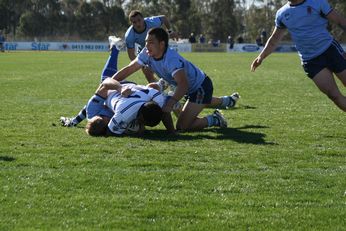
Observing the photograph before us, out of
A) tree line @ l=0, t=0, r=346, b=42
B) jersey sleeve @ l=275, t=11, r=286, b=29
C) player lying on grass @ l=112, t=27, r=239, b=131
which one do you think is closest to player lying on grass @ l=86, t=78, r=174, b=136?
player lying on grass @ l=112, t=27, r=239, b=131

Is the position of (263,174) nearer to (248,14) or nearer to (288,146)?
(288,146)

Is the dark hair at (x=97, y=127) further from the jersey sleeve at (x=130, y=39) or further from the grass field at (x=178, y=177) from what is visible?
the jersey sleeve at (x=130, y=39)

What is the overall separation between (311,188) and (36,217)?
7.36 feet

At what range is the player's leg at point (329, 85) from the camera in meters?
7.64

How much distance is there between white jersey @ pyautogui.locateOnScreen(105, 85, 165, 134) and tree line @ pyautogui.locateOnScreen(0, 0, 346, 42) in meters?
80.4

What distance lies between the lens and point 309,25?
25.4ft

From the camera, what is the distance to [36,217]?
4211mm

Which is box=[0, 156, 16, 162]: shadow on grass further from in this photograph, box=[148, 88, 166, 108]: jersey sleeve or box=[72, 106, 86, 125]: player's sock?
box=[72, 106, 86, 125]: player's sock

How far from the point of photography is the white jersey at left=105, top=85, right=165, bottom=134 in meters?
7.43

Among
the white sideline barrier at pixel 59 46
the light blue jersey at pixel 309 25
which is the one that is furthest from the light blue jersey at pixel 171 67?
the white sideline barrier at pixel 59 46

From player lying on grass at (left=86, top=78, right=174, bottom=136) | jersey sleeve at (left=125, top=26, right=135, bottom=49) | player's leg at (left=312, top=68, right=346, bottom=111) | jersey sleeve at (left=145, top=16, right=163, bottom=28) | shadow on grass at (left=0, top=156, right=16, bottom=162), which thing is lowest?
shadow on grass at (left=0, top=156, right=16, bottom=162)

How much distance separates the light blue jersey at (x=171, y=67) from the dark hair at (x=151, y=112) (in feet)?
1.93

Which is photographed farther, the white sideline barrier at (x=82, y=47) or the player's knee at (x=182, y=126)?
the white sideline barrier at (x=82, y=47)

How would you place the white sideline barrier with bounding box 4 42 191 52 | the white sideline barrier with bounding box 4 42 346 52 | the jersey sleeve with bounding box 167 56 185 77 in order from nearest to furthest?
the jersey sleeve with bounding box 167 56 185 77 < the white sideline barrier with bounding box 4 42 346 52 < the white sideline barrier with bounding box 4 42 191 52
